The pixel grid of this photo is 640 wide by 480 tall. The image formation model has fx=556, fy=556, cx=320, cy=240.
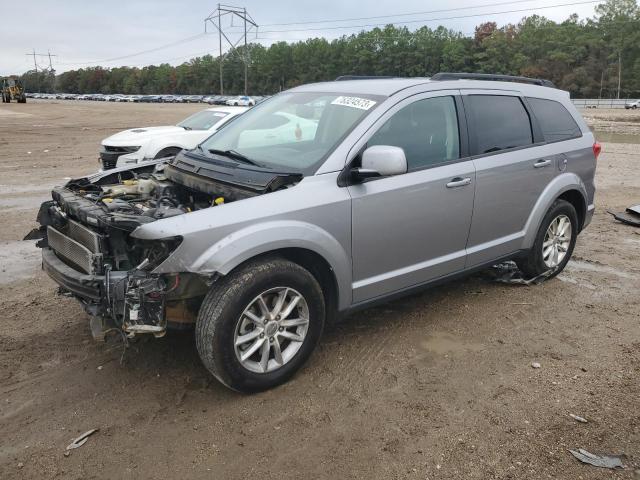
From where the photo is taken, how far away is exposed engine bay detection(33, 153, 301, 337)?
312 centimetres

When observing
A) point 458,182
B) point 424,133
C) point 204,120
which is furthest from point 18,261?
point 204,120

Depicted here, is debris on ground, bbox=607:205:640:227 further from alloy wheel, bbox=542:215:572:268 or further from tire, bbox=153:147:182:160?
tire, bbox=153:147:182:160

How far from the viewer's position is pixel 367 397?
11.2 feet

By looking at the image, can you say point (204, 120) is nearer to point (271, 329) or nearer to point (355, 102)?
point (355, 102)

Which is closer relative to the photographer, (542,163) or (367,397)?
(367,397)

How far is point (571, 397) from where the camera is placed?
344 cm

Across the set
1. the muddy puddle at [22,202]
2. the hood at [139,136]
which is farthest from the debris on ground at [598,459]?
the hood at [139,136]

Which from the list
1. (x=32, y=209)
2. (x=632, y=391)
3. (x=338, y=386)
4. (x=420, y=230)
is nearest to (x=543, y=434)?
(x=632, y=391)

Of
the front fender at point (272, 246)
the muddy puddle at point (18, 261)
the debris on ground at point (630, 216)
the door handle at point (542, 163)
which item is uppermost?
the door handle at point (542, 163)

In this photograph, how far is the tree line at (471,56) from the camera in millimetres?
89250

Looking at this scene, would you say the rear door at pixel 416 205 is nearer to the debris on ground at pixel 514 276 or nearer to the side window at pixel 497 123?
the side window at pixel 497 123

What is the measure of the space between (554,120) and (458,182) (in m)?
1.71

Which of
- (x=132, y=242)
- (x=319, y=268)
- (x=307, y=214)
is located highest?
(x=307, y=214)

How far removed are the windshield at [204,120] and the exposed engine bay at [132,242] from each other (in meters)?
7.00
